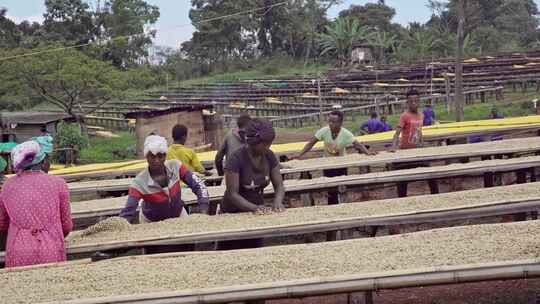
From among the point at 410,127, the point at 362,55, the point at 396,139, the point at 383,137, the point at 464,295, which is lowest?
the point at 464,295

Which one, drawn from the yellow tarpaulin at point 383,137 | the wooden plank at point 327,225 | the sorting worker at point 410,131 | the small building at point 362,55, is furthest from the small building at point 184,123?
the small building at point 362,55

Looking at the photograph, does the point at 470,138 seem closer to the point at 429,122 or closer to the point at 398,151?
the point at 398,151

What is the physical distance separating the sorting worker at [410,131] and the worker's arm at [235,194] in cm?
266

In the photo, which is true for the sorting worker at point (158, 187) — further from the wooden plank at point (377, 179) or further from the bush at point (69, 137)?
the bush at point (69, 137)

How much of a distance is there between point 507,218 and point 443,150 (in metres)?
1.37

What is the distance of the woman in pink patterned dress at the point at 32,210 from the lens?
393 cm

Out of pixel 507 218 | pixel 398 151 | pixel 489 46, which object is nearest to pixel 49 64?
pixel 398 151

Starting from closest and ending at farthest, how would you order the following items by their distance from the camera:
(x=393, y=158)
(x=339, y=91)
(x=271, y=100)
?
(x=393, y=158) < (x=339, y=91) < (x=271, y=100)

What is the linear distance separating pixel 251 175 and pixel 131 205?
78cm

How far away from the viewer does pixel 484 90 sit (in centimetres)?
2431

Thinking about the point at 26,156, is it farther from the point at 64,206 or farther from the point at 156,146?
the point at 156,146

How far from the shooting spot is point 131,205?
15.6ft

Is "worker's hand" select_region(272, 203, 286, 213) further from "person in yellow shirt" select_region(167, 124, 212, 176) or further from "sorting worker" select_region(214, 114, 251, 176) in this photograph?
"person in yellow shirt" select_region(167, 124, 212, 176)

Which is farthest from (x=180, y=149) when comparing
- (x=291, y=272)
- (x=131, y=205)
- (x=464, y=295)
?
(x=291, y=272)
